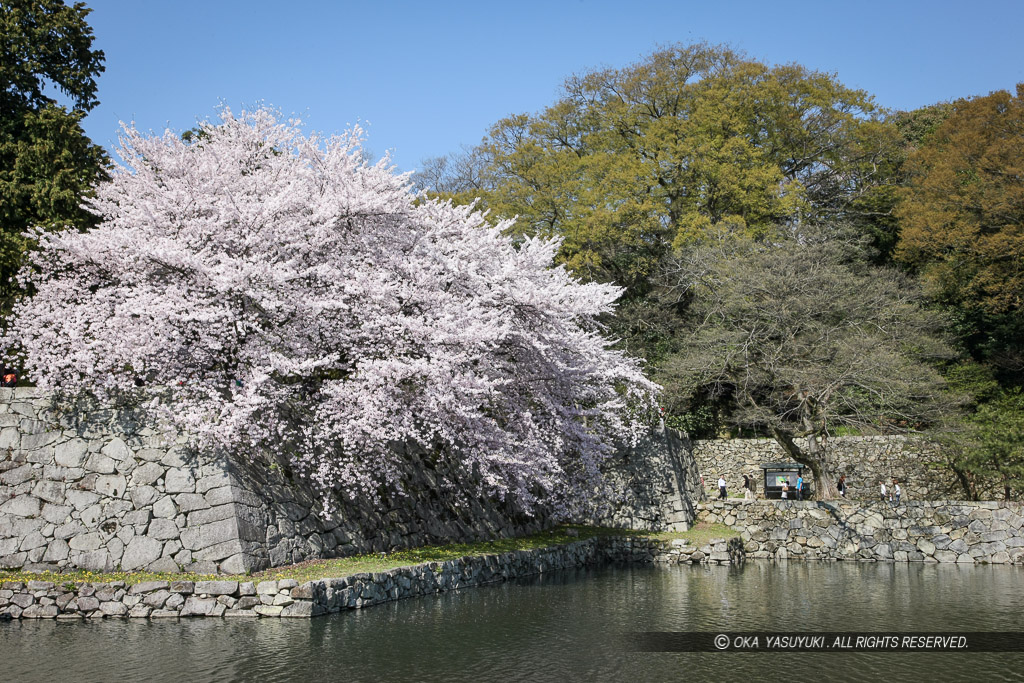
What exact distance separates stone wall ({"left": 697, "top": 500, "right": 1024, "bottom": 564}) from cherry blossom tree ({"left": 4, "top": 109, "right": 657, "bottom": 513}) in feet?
33.8

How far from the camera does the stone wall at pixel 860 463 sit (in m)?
30.8

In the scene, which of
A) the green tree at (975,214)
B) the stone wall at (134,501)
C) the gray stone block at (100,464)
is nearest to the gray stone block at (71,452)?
the stone wall at (134,501)

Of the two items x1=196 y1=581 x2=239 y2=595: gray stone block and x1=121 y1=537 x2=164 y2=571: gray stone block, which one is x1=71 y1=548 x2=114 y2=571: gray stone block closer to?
x1=121 y1=537 x2=164 y2=571: gray stone block

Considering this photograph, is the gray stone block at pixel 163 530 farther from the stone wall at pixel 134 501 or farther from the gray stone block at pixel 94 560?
the gray stone block at pixel 94 560

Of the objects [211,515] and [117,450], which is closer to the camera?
[211,515]

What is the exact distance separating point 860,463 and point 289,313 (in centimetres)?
2365

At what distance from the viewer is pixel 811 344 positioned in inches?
1142

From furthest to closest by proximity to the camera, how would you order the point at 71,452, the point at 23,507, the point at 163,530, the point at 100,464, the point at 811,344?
the point at 811,344 < the point at 71,452 < the point at 100,464 < the point at 23,507 < the point at 163,530

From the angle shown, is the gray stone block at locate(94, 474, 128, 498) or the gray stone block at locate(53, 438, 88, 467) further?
the gray stone block at locate(53, 438, 88, 467)

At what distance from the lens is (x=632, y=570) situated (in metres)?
22.7

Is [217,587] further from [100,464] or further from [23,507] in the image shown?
[23,507]

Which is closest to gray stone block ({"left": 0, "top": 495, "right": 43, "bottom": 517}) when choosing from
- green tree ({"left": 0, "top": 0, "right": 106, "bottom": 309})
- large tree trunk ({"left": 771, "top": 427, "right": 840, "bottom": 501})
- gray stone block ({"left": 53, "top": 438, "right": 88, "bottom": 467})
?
gray stone block ({"left": 53, "top": 438, "right": 88, "bottom": 467})

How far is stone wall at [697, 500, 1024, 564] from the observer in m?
25.3

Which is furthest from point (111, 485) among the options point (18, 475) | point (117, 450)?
point (18, 475)
